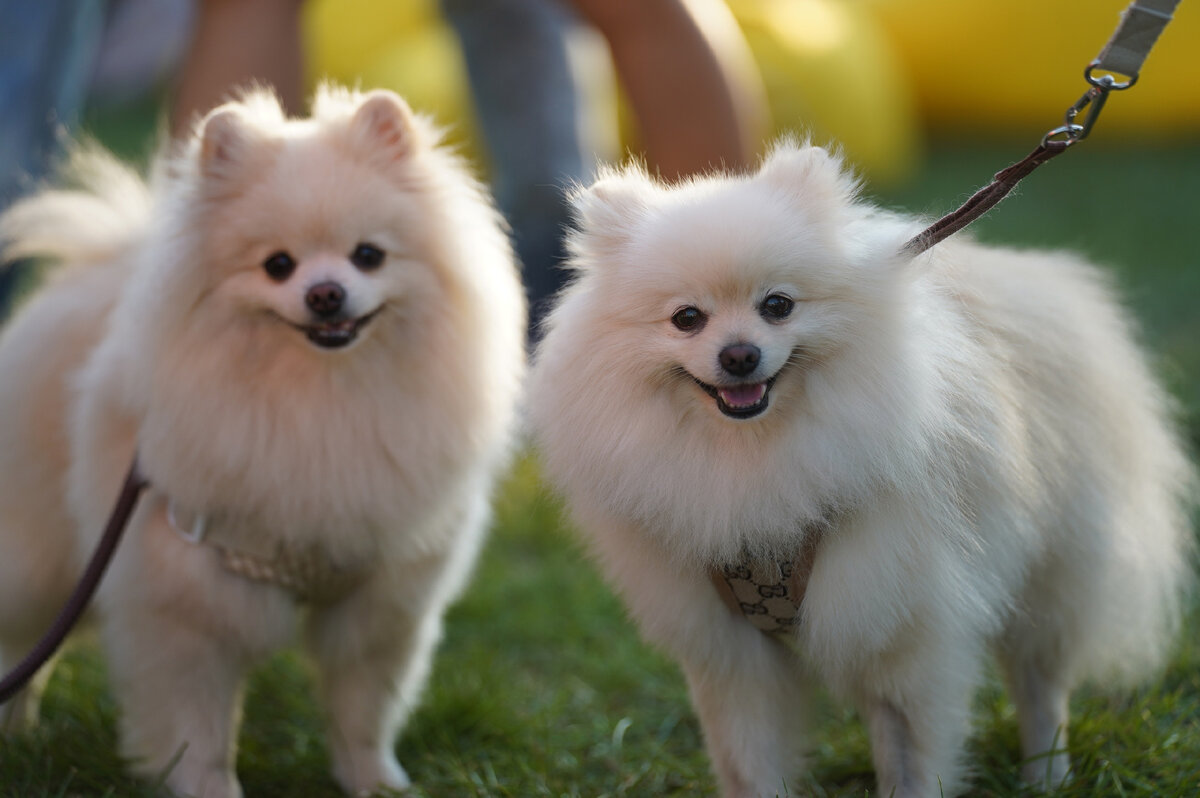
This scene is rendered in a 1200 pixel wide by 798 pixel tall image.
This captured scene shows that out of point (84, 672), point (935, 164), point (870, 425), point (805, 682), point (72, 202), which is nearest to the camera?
point (870, 425)

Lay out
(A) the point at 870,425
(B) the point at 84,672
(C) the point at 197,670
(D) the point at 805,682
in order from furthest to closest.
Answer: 1. (B) the point at 84,672
2. (C) the point at 197,670
3. (D) the point at 805,682
4. (A) the point at 870,425

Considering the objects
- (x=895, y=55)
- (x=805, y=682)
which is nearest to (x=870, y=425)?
(x=805, y=682)

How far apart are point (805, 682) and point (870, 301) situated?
0.81 m

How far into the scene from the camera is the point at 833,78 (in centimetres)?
798

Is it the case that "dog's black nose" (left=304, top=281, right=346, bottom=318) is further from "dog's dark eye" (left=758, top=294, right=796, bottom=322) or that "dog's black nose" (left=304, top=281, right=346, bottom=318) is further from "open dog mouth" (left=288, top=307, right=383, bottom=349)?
"dog's dark eye" (left=758, top=294, right=796, bottom=322)

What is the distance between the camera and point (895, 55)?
957cm

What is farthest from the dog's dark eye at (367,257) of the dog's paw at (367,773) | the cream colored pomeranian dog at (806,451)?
the dog's paw at (367,773)

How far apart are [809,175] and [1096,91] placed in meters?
0.52

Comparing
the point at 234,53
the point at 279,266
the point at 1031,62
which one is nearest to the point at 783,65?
the point at 1031,62

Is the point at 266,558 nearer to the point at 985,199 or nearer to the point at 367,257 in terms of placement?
the point at 367,257

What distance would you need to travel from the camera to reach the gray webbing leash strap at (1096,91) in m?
2.09

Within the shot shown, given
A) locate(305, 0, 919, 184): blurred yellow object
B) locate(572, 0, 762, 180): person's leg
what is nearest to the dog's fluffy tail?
locate(572, 0, 762, 180): person's leg

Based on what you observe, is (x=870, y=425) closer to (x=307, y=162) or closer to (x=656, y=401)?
(x=656, y=401)

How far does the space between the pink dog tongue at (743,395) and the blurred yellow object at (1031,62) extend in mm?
7608
